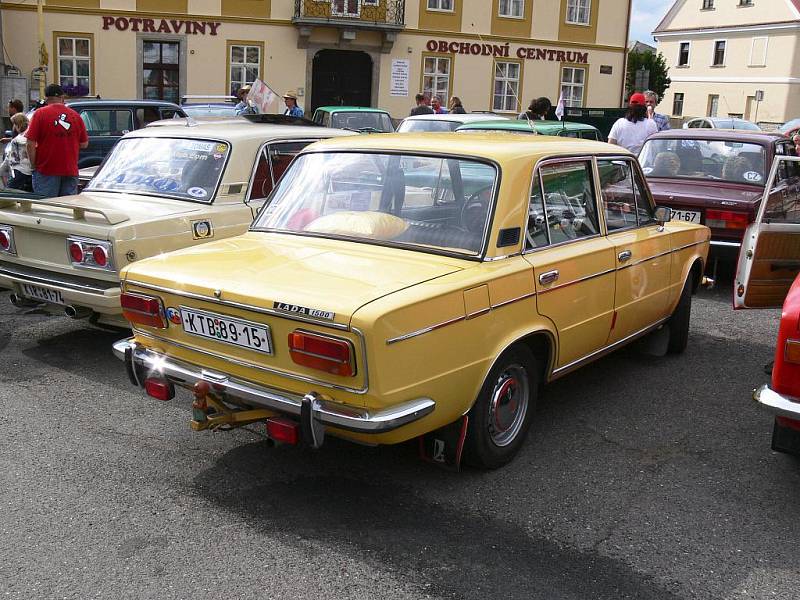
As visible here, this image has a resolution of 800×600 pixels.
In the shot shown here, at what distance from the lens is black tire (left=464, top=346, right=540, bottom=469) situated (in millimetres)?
4258

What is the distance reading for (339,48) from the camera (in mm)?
30578

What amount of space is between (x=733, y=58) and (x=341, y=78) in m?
36.7

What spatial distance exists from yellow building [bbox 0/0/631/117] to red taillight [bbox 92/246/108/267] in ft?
76.9

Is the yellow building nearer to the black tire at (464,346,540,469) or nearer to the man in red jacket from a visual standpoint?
the man in red jacket

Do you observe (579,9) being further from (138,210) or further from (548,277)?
(548,277)

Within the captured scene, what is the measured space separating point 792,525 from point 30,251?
204 inches

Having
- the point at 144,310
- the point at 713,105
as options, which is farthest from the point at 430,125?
the point at 713,105

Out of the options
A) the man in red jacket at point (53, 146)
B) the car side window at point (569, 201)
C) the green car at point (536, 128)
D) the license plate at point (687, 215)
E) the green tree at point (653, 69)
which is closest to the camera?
the car side window at point (569, 201)

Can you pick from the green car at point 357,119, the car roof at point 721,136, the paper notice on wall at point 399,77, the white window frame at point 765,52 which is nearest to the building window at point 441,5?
the paper notice on wall at point 399,77

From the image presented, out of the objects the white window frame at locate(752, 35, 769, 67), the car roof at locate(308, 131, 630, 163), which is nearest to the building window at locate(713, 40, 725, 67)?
the white window frame at locate(752, 35, 769, 67)

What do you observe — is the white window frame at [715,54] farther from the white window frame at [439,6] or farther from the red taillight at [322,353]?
the red taillight at [322,353]

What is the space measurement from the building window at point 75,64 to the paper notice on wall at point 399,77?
10419 mm

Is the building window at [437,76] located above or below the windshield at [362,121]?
above

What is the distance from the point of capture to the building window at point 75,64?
27.2m
